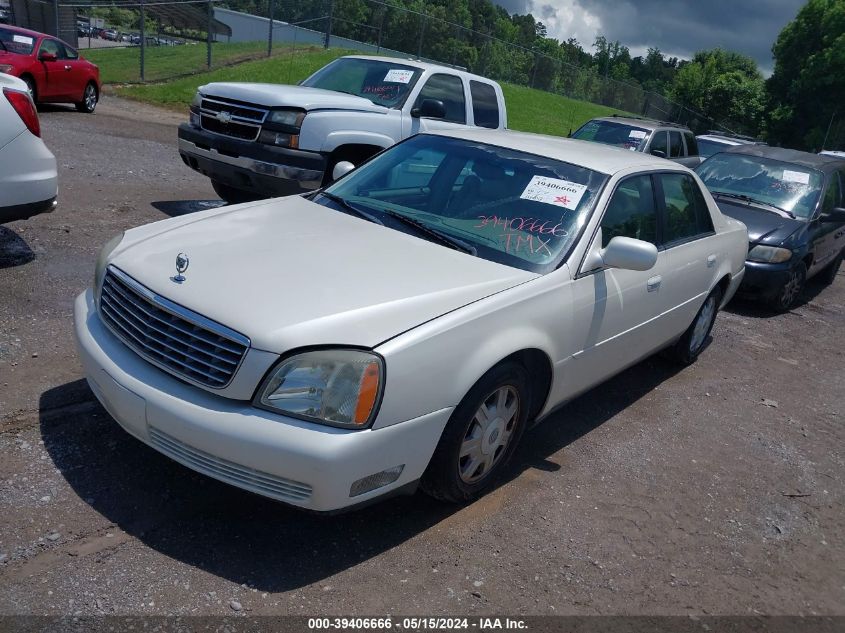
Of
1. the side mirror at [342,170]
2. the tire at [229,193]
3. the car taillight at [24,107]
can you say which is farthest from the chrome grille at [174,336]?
the tire at [229,193]

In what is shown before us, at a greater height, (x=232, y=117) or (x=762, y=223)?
(x=232, y=117)

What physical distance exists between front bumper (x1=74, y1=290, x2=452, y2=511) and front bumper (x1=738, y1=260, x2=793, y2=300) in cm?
597

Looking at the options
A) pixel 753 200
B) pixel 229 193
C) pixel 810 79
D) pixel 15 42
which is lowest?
pixel 229 193

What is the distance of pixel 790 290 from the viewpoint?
27.5 feet

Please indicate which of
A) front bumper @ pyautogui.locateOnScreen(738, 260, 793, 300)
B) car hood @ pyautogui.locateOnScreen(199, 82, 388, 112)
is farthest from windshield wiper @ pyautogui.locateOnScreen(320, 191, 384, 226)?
front bumper @ pyautogui.locateOnScreen(738, 260, 793, 300)

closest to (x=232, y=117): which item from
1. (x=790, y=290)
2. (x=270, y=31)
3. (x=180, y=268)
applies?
(x=180, y=268)

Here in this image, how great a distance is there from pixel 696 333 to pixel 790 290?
10.2 ft

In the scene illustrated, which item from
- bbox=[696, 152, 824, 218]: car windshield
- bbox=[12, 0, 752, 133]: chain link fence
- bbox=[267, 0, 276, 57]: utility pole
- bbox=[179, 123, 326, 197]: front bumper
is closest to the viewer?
bbox=[179, 123, 326, 197]: front bumper

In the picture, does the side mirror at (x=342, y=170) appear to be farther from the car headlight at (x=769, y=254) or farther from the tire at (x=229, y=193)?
the car headlight at (x=769, y=254)

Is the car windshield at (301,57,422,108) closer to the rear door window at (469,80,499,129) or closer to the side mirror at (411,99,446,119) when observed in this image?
the side mirror at (411,99,446,119)

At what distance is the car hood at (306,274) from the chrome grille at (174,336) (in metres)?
0.05

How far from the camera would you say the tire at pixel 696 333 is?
583cm

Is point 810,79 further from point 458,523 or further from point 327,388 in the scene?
point 327,388

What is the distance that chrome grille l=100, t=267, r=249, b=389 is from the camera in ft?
9.72
